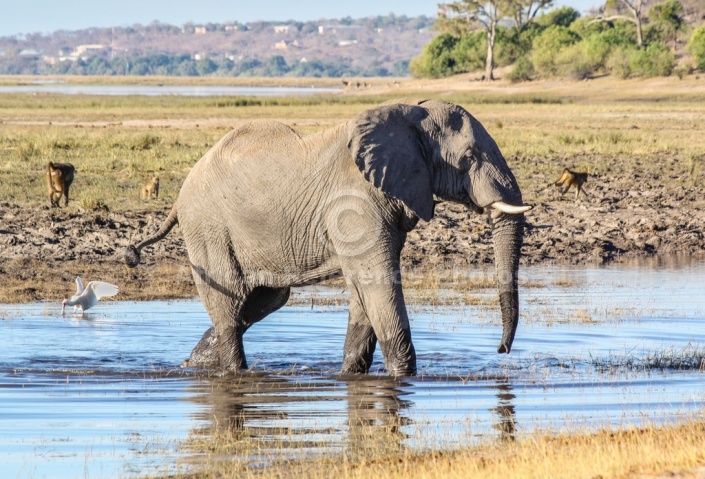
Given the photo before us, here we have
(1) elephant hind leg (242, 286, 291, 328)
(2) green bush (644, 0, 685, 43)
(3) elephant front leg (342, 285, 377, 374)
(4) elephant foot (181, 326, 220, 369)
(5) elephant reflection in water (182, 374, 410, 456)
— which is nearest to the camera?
→ (5) elephant reflection in water (182, 374, 410, 456)

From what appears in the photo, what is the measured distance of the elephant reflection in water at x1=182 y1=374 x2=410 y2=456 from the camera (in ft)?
22.4

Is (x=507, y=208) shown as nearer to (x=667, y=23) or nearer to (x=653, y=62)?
(x=653, y=62)

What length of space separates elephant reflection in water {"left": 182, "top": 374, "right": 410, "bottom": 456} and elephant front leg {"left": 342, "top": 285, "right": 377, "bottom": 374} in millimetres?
158

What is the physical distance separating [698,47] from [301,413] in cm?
6542

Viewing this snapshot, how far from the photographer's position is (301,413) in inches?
307

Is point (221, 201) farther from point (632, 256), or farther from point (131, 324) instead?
point (632, 256)

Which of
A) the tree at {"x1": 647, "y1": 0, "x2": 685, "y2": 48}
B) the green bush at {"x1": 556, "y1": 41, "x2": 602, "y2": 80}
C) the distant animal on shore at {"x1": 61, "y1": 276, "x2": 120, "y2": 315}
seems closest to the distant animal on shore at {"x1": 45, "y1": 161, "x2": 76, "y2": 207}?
the distant animal on shore at {"x1": 61, "y1": 276, "x2": 120, "y2": 315}

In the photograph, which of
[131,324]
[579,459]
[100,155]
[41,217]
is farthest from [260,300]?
[100,155]

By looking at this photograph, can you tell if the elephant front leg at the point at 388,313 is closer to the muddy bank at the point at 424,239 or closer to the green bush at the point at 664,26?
the muddy bank at the point at 424,239

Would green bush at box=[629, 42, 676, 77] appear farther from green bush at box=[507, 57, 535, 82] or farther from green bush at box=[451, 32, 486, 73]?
green bush at box=[451, 32, 486, 73]

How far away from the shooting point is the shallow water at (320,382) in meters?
6.91

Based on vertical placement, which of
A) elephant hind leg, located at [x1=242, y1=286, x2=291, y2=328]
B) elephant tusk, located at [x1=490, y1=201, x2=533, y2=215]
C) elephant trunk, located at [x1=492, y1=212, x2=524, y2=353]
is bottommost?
elephant hind leg, located at [x1=242, y1=286, x2=291, y2=328]

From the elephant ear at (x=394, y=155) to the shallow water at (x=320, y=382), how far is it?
1.36 meters

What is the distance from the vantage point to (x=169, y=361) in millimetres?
10133
